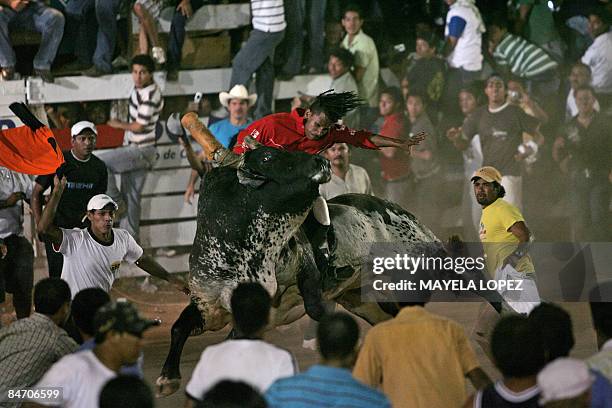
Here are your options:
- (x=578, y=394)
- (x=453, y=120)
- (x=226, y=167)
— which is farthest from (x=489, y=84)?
(x=578, y=394)

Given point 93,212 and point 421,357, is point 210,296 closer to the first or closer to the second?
point 93,212

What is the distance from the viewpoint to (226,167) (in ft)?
27.2

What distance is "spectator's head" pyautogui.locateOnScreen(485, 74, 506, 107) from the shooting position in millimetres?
14383

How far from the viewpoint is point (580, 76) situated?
14906mm

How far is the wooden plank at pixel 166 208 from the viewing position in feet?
45.2

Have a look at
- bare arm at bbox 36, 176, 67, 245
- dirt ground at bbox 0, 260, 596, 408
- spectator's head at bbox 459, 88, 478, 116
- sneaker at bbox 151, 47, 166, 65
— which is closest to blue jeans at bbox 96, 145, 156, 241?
dirt ground at bbox 0, 260, 596, 408

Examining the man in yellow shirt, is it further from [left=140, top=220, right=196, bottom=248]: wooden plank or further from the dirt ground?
[left=140, top=220, right=196, bottom=248]: wooden plank

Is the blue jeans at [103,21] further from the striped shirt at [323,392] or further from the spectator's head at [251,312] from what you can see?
the striped shirt at [323,392]

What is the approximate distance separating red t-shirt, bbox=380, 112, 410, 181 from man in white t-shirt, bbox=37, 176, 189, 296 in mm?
5781

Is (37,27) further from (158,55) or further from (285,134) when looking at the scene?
(285,134)

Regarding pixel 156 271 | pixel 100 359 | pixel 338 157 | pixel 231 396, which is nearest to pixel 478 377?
pixel 231 396

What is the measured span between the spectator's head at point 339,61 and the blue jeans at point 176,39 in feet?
5.50

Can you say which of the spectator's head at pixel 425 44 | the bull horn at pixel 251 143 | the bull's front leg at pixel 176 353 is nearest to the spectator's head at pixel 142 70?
the spectator's head at pixel 425 44

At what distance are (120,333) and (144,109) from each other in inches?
331
